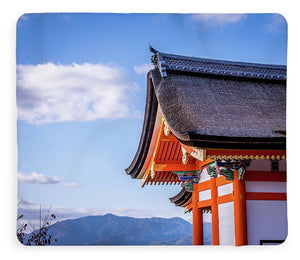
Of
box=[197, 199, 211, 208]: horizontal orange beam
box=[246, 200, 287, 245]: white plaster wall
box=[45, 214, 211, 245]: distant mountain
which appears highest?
box=[197, 199, 211, 208]: horizontal orange beam

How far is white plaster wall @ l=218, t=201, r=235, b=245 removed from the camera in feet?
14.5

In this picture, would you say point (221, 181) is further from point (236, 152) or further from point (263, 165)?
point (236, 152)

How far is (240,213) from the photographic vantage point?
13.8 ft

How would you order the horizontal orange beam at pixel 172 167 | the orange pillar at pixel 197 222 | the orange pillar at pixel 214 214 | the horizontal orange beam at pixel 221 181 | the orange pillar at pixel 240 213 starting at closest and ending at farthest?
the orange pillar at pixel 240 213 → the horizontal orange beam at pixel 221 181 → the orange pillar at pixel 214 214 → the horizontal orange beam at pixel 172 167 → the orange pillar at pixel 197 222

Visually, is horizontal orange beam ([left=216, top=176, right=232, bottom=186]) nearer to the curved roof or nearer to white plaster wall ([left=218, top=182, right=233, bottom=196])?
white plaster wall ([left=218, top=182, right=233, bottom=196])

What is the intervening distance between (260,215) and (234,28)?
6.20 ft

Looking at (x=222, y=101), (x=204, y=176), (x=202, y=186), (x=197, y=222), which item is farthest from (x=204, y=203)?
(x=222, y=101)

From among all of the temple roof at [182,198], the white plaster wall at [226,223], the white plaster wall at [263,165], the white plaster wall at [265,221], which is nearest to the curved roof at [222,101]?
the white plaster wall at [263,165]

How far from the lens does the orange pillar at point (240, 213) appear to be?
419cm

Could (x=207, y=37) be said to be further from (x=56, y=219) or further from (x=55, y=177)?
(x=56, y=219)

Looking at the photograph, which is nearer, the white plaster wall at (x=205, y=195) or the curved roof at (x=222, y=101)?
the curved roof at (x=222, y=101)

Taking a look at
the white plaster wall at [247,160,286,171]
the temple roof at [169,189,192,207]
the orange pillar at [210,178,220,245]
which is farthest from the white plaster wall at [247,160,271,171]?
the temple roof at [169,189,192,207]

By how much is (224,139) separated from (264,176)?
2.87 feet

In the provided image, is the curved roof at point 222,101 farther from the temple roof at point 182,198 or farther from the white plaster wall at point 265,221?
the temple roof at point 182,198
